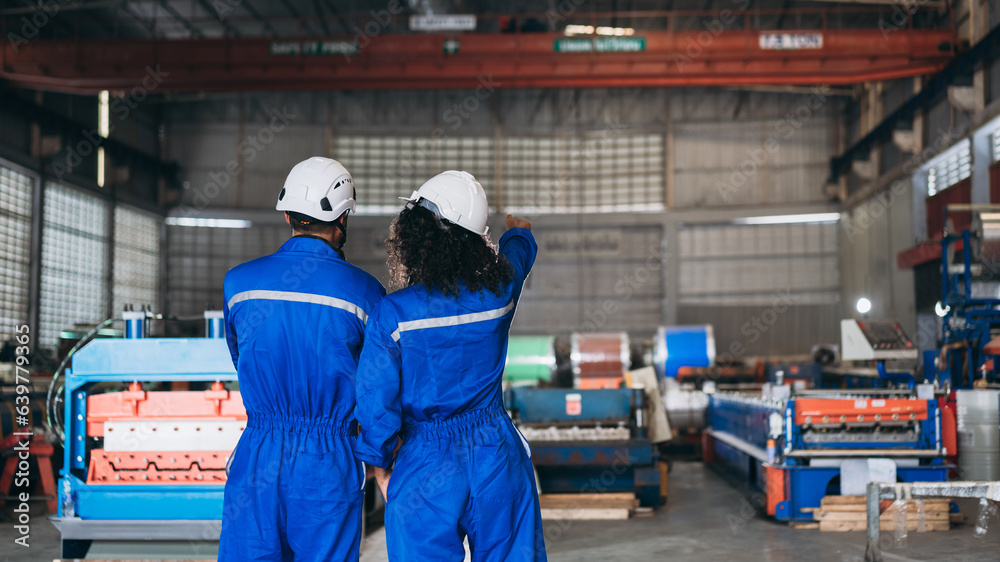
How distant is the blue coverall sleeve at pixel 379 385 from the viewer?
2414mm

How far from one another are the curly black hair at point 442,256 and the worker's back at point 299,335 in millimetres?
261

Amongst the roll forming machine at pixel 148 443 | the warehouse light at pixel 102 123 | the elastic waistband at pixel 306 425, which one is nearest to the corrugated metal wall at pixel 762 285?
the warehouse light at pixel 102 123

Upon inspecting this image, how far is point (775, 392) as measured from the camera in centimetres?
670

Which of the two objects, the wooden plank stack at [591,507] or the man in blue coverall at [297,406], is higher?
the man in blue coverall at [297,406]

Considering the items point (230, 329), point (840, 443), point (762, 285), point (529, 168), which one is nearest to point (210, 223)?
point (529, 168)

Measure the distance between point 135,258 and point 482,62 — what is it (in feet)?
36.8

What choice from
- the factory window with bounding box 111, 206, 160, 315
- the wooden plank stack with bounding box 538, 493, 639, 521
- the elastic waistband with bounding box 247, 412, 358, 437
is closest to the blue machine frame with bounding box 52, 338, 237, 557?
the elastic waistband with bounding box 247, 412, 358, 437

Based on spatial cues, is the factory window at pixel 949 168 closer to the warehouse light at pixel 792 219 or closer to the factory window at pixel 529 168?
the warehouse light at pixel 792 219

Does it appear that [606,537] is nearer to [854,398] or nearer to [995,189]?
[854,398]

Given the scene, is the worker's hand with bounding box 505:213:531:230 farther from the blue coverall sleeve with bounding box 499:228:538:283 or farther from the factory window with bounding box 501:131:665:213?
the factory window with bounding box 501:131:665:213

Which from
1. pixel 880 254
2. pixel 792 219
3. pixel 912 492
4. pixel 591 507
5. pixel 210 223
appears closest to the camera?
pixel 912 492

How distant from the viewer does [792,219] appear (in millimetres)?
21203

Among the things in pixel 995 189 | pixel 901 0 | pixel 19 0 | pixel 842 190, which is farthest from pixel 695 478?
pixel 19 0

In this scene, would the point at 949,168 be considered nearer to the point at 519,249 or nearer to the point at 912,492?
the point at 912,492
